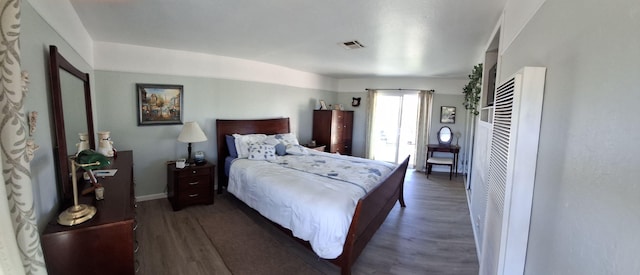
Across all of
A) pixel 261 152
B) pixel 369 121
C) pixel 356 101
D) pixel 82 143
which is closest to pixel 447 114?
pixel 369 121

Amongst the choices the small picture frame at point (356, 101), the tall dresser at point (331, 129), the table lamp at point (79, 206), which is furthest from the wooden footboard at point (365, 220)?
the small picture frame at point (356, 101)

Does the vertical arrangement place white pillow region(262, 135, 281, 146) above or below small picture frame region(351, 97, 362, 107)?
below

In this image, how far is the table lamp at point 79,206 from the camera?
135 centimetres

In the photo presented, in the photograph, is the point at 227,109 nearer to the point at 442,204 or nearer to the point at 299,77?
the point at 299,77

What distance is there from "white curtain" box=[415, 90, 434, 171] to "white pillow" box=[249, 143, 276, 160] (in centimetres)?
372

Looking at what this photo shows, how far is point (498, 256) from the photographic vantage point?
1.38 m

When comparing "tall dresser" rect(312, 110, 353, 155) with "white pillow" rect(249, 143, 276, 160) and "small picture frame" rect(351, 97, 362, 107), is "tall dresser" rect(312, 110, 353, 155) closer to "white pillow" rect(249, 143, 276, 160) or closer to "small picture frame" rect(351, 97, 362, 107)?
"small picture frame" rect(351, 97, 362, 107)

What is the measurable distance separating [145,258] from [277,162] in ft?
6.13

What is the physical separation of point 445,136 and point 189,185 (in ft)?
17.4

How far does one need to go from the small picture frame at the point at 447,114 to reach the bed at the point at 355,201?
3.02 m

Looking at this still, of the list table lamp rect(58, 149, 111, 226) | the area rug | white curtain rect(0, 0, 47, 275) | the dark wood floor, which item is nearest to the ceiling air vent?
the dark wood floor

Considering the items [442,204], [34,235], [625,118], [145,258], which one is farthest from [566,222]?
[442,204]

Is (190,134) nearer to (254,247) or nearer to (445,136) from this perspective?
(254,247)

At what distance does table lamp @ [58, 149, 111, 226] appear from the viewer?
4.43ft
